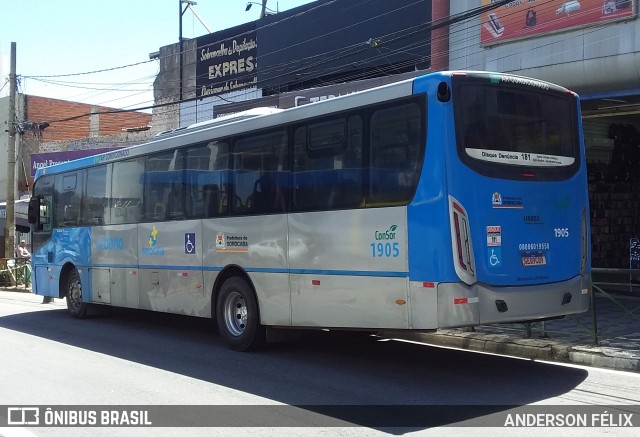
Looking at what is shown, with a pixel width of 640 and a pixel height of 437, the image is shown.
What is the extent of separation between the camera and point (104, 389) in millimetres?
7867

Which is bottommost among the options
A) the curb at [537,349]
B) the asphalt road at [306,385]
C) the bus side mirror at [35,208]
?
A: the asphalt road at [306,385]

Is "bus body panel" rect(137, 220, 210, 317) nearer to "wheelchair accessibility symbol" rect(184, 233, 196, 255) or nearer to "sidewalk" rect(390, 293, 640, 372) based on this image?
"wheelchair accessibility symbol" rect(184, 233, 196, 255)

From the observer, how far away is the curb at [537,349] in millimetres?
8609

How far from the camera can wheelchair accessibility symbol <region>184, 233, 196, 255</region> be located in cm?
1109

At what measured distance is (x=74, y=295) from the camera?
1500 centimetres

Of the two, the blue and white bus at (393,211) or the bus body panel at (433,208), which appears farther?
the blue and white bus at (393,211)

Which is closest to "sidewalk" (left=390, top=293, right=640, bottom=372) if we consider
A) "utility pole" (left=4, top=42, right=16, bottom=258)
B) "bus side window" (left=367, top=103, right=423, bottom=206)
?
"bus side window" (left=367, top=103, right=423, bottom=206)

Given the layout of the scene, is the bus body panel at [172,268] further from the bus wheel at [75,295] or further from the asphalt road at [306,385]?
the bus wheel at [75,295]

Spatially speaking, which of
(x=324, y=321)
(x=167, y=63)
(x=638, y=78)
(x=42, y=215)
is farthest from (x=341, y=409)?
(x=167, y=63)

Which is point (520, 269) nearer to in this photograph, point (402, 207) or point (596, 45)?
point (402, 207)

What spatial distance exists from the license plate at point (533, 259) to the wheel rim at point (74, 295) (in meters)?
10.4

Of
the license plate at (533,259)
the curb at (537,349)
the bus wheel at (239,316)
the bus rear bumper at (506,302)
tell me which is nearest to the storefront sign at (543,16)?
the curb at (537,349)

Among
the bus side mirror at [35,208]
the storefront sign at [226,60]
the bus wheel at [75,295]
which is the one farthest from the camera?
the storefront sign at [226,60]

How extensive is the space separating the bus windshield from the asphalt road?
2536 mm
